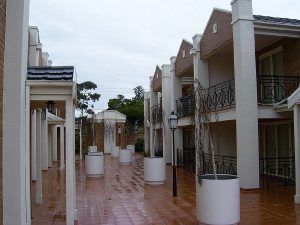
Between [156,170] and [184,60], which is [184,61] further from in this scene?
[156,170]

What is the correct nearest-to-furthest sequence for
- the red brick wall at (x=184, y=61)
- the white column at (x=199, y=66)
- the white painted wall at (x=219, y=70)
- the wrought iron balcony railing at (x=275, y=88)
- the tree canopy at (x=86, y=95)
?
the wrought iron balcony railing at (x=275, y=88), the white column at (x=199, y=66), the white painted wall at (x=219, y=70), the red brick wall at (x=184, y=61), the tree canopy at (x=86, y=95)

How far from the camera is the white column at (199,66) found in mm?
17500

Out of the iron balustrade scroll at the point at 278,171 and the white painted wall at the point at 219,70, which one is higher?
the white painted wall at the point at 219,70

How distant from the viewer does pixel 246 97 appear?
12.5 m

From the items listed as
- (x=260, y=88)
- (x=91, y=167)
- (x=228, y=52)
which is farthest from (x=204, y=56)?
(x=91, y=167)

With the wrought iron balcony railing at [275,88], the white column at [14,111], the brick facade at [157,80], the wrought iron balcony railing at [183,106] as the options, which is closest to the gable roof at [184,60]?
the wrought iron balcony railing at [183,106]

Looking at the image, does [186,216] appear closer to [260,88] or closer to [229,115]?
[229,115]

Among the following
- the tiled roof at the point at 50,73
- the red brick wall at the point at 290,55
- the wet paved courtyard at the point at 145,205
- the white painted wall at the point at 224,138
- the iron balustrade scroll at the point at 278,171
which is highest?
the red brick wall at the point at 290,55

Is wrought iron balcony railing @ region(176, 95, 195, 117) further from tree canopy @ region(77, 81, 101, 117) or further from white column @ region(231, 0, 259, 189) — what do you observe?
tree canopy @ region(77, 81, 101, 117)

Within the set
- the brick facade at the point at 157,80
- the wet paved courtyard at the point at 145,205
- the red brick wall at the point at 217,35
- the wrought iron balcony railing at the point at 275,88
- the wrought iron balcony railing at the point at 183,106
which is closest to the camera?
the wet paved courtyard at the point at 145,205

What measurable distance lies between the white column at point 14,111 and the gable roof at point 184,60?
47.2 feet

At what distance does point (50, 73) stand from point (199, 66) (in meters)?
11.2

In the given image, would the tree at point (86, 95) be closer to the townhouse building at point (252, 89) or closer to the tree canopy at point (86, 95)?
the tree canopy at point (86, 95)

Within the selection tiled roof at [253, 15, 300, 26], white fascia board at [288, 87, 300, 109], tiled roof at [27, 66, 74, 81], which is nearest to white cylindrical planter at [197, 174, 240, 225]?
tiled roof at [27, 66, 74, 81]
